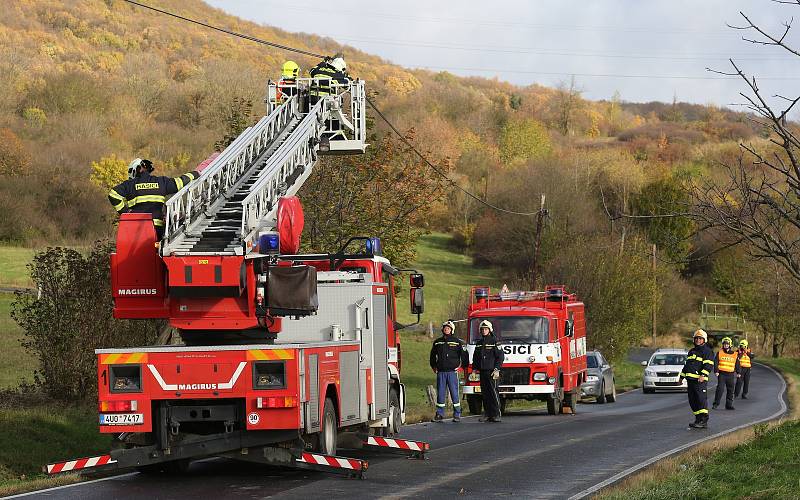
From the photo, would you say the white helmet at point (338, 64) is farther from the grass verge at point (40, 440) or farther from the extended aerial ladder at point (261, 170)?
the grass verge at point (40, 440)

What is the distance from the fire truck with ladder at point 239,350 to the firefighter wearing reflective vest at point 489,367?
23.2ft

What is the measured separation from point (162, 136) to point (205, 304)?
7064 cm

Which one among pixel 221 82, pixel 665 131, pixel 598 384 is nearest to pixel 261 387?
pixel 598 384

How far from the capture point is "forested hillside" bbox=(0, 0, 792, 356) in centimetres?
3212

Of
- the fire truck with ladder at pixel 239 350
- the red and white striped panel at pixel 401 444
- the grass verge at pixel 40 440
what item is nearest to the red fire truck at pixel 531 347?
the grass verge at pixel 40 440

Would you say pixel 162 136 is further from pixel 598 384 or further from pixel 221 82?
pixel 598 384

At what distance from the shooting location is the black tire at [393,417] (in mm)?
17328

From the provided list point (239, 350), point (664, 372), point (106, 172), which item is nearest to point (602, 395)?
point (664, 372)

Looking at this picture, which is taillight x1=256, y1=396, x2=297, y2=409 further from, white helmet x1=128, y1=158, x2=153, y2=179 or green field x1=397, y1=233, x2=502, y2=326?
green field x1=397, y1=233, x2=502, y2=326

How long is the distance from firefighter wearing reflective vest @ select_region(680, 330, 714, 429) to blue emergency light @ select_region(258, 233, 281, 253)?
9.94m

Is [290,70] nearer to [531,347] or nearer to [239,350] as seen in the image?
[531,347]

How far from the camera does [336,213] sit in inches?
1229

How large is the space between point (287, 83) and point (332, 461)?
11553mm

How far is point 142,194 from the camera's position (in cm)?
1457
